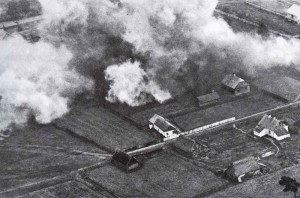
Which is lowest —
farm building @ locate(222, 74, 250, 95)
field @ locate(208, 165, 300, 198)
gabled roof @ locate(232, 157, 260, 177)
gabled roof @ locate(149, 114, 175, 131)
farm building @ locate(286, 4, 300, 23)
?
field @ locate(208, 165, 300, 198)

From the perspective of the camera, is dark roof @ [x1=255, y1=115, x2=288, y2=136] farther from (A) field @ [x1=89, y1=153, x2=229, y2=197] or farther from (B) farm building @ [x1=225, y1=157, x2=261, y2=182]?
(A) field @ [x1=89, y1=153, x2=229, y2=197]

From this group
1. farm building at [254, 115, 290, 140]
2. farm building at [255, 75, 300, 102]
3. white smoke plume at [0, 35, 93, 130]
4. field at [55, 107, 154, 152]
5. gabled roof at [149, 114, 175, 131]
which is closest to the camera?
farm building at [254, 115, 290, 140]

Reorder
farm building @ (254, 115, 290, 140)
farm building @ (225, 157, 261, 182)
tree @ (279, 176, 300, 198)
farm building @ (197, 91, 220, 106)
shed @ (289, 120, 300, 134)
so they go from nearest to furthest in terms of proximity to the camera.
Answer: tree @ (279, 176, 300, 198) < farm building @ (225, 157, 261, 182) < farm building @ (254, 115, 290, 140) < shed @ (289, 120, 300, 134) < farm building @ (197, 91, 220, 106)

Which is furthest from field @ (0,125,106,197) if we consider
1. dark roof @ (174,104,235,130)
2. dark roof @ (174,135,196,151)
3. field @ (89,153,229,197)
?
dark roof @ (174,104,235,130)

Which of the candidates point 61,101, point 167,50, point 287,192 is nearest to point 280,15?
point 167,50

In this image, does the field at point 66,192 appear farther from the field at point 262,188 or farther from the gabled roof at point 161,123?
the gabled roof at point 161,123

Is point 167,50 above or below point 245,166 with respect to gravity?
above

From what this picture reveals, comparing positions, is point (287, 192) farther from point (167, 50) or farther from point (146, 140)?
point (167, 50)

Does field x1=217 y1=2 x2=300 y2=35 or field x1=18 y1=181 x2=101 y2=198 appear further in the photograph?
field x1=217 y1=2 x2=300 y2=35
